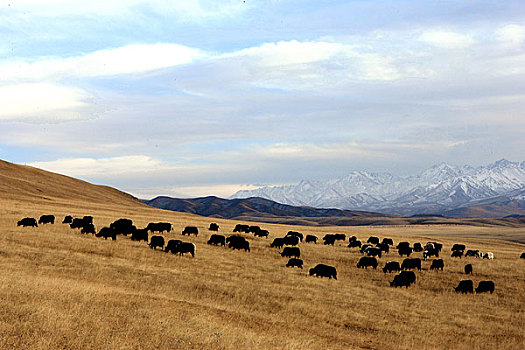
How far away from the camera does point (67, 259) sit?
25719 millimetres

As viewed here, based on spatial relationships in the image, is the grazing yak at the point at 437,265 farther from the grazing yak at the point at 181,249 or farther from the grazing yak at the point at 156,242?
the grazing yak at the point at 156,242

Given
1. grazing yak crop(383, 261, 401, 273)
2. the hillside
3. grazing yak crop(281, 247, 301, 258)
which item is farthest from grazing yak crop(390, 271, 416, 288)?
the hillside

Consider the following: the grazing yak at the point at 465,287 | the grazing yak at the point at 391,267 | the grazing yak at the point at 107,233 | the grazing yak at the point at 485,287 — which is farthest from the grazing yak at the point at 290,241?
the grazing yak at the point at 485,287

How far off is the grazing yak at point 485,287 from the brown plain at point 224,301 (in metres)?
0.55

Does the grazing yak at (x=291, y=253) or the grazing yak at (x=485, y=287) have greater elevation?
the grazing yak at (x=291, y=253)

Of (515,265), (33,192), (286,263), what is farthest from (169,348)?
(33,192)

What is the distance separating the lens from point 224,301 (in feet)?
70.0

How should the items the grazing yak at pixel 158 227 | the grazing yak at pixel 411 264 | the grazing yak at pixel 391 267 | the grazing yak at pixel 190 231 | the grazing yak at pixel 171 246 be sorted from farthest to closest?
the grazing yak at pixel 190 231, the grazing yak at pixel 158 227, the grazing yak at pixel 411 264, the grazing yak at pixel 391 267, the grazing yak at pixel 171 246

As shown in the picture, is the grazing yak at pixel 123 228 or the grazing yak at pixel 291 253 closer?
the grazing yak at pixel 291 253

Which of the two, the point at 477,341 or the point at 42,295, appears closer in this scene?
the point at 42,295

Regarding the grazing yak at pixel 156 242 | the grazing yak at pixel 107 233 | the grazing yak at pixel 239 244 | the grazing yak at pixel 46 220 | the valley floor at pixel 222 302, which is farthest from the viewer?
the grazing yak at pixel 46 220

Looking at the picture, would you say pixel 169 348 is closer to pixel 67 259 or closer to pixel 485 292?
pixel 67 259

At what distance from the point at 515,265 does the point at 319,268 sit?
58.1 ft

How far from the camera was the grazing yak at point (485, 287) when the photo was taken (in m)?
29.0
